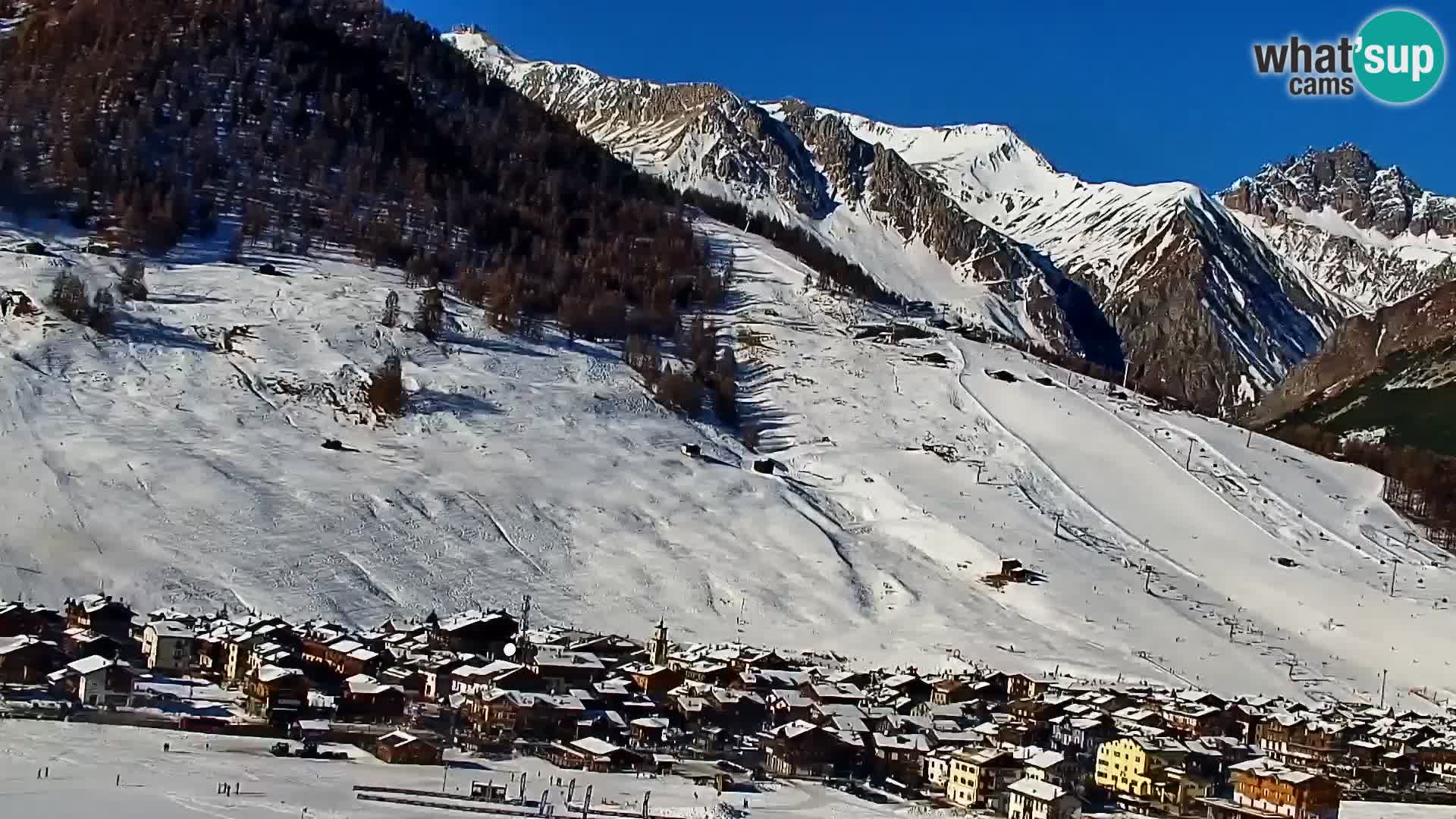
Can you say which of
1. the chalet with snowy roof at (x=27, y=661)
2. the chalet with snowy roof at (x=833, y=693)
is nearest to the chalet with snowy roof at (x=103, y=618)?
the chalet with snowy roof at (x=27, y=661)

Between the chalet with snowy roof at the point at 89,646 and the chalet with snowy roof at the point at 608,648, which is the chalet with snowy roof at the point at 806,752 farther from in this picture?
the chalet with snowy roof at the point at 89,646

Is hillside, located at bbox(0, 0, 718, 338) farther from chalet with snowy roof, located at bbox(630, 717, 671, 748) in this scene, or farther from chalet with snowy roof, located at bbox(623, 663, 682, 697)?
chalet with snowy roof, located at bbox(630, 717, 671, 748)

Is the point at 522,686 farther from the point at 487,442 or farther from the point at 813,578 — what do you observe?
the point at 487,442

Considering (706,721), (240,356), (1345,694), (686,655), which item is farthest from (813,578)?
(240,356)

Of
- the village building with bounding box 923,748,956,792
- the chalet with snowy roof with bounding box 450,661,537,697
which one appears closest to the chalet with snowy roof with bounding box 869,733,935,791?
the village building with bounding box 923,748,956,792

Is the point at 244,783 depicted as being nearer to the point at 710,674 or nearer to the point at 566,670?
the point at 566,670

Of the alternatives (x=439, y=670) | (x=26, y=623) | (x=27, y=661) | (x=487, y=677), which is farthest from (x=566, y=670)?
(x=26, y=623)
